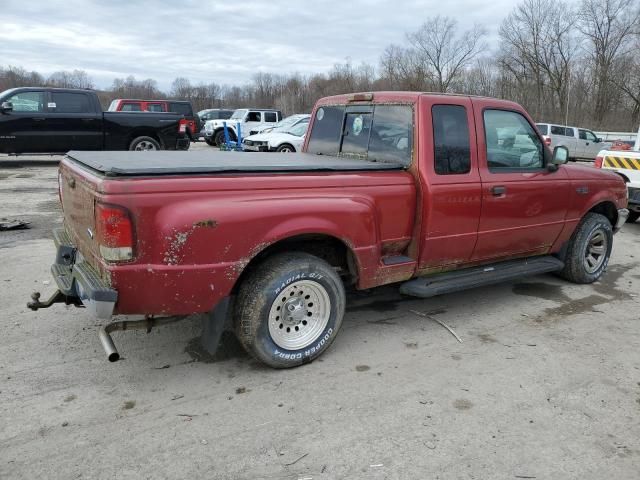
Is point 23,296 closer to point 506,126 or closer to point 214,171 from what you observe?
point 214,171

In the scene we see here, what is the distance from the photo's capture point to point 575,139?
24891 millimetres

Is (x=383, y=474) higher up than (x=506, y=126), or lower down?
lower down

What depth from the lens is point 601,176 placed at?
5.44 metres

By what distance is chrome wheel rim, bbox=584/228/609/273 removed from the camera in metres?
5.61

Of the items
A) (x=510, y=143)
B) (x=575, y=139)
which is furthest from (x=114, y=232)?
(x=575, y=139)

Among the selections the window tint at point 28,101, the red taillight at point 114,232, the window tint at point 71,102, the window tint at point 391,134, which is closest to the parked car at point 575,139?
the window tint at point 71,102

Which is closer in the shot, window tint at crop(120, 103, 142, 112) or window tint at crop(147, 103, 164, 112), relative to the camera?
window tint at crop(120, 103, 142, 112)

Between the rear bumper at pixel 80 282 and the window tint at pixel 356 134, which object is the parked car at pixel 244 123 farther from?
the rear bumper at pixel 80 282

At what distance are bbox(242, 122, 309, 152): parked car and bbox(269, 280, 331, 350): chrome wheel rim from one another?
1309 cm

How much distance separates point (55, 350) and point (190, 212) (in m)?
1.73

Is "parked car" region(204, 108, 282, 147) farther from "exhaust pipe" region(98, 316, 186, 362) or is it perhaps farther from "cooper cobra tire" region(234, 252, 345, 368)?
"exhaust pipe" region(98, 316, 186, 362)

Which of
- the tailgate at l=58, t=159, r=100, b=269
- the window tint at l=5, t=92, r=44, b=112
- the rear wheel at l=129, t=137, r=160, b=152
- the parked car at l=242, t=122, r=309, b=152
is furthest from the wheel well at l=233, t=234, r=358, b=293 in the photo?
the parked car at l=242, t=122, r=309, b=152

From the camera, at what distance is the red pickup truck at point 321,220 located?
9.59 ft

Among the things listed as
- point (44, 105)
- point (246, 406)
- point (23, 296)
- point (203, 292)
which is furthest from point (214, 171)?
point (44, 105)
